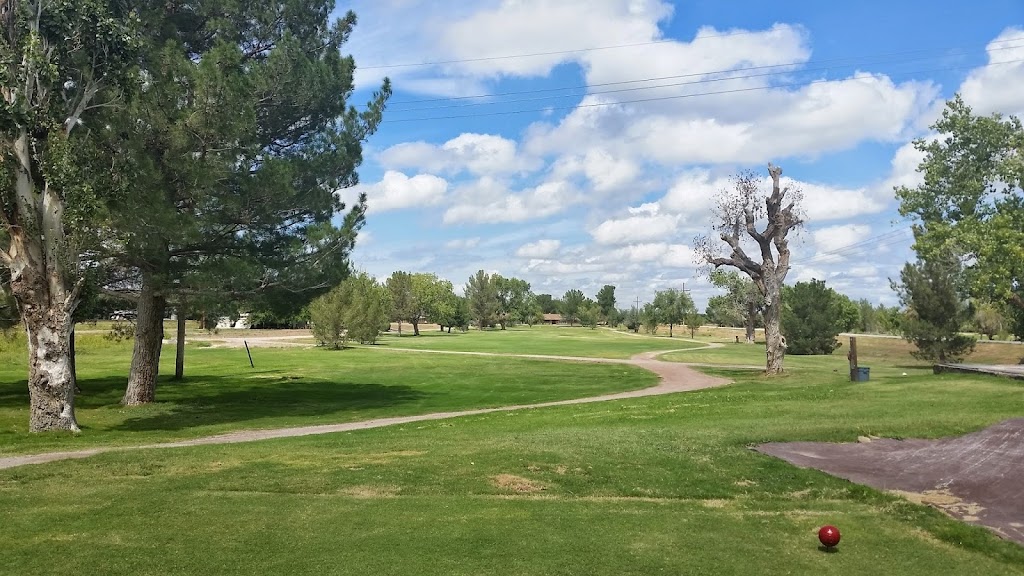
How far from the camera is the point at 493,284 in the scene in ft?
497

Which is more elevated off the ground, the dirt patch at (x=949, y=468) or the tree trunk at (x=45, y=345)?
the tree trunk at (x=45, y=345)

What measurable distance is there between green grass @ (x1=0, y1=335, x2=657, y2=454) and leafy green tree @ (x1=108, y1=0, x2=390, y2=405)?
390 centimetres

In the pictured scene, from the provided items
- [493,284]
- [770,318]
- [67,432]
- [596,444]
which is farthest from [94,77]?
[493,284]

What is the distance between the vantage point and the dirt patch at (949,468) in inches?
373

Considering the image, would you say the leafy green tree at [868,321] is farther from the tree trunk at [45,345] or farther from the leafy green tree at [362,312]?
the tree trunk at [45,345]

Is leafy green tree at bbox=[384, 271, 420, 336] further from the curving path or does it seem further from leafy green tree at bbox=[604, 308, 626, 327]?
leafy green tree at bbox=[604, 308, 626, 327]

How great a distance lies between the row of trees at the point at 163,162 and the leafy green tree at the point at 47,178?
0.15 ft

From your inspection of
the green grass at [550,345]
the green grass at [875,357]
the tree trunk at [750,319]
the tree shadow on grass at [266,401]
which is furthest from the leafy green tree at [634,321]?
the tree shadow on grass at [266,401]

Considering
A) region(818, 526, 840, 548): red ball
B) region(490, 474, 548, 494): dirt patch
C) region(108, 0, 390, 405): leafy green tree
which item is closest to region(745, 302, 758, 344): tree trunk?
region(108, 0, 390, 405): leafy green tree

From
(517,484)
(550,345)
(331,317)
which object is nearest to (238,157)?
(517,484)

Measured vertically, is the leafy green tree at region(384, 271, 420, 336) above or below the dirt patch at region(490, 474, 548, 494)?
above

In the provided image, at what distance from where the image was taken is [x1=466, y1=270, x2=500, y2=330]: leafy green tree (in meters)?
146

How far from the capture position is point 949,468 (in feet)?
39.3

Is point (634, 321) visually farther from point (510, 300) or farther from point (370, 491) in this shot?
point (370, 491)
